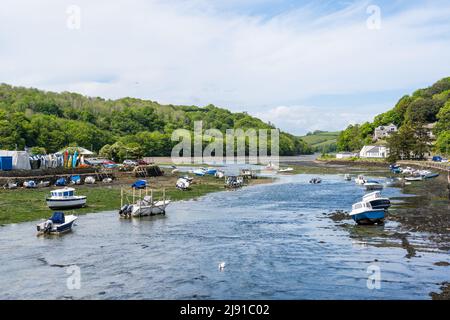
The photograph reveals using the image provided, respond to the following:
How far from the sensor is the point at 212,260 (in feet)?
118

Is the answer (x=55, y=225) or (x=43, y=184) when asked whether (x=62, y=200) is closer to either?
(x=55, y=225)

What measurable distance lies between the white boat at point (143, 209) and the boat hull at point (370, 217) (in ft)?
78.3

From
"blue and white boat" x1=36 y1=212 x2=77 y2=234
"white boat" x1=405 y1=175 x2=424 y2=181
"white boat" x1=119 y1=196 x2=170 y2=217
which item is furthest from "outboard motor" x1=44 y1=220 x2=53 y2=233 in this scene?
"white boat" x1=405 y1=175 x2=424 y2=181

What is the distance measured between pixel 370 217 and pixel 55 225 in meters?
31.4

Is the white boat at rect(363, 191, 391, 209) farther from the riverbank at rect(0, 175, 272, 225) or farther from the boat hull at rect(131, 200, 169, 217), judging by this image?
the riverbank at rect(0, 175, 272, 225)

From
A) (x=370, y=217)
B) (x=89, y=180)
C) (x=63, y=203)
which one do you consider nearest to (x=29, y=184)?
(x=89, y=180)

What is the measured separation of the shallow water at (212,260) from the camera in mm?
28562

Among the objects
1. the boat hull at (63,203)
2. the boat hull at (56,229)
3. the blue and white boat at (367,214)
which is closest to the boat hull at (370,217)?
the blue and white boat at (367,214)

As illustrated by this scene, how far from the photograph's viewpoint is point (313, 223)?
174ft

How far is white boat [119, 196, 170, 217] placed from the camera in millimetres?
57344

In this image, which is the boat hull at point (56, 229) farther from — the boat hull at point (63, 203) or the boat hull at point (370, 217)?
the boat hull at point (370, 217)
